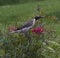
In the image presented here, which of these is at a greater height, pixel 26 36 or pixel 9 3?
pixel 26 36

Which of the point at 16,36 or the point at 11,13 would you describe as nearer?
the point at 16,36

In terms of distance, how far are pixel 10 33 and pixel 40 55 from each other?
0.92 metres

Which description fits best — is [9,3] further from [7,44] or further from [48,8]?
[7,44]

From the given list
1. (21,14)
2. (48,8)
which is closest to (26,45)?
(21,14)

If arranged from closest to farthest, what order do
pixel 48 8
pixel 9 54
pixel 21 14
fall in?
pixel 9 54 → pixel 21 14 → pixel 48 8

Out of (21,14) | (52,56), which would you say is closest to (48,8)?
(21,14)

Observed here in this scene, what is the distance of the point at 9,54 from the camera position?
312 inches

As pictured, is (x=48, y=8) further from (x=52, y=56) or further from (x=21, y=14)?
(x=52, y=56)

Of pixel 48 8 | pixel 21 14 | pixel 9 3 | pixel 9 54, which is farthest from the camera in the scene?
pixel 9 3

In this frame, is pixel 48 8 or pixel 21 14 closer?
pixel 21 14

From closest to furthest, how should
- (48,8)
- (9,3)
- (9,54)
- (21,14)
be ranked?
(9,54), (21,14), (48,8), (9,3)

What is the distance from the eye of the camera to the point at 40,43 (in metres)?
8.08

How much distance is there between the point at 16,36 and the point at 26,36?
0.81ft

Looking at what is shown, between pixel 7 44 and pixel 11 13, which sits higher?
pixel 7 44
